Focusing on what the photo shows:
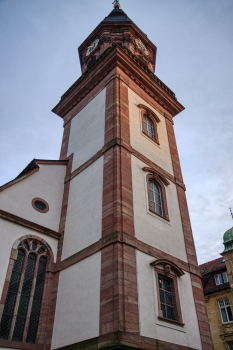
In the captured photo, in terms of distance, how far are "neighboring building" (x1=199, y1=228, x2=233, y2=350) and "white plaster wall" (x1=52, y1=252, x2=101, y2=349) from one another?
17.0 m

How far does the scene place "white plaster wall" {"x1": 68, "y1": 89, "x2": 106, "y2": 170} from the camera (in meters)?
16.1

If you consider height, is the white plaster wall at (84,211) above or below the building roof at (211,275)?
below

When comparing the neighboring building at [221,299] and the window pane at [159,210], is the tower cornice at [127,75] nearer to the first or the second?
the window pane at [159,210]

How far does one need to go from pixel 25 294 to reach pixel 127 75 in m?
12.3

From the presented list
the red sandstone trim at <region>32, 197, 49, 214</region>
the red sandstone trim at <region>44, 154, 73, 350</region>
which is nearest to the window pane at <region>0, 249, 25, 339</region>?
the red sandstone trim at <region>44, 154, 73, 350</region>

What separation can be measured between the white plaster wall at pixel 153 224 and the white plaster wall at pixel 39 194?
3.89 metres

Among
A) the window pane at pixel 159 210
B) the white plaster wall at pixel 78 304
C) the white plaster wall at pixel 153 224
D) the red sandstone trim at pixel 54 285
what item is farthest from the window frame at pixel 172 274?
the red sandstone trim at pixel 54 285

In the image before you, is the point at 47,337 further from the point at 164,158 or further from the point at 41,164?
the point at 164,158

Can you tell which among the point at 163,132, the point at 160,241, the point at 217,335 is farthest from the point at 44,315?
the point at 217,335

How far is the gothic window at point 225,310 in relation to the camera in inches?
994

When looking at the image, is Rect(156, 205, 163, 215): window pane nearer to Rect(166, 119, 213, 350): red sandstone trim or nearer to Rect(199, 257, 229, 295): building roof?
Rect(166, 119, 213, 350): red sandstone trim

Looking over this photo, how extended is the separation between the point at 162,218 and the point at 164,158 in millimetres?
4271

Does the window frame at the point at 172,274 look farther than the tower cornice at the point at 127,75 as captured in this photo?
No

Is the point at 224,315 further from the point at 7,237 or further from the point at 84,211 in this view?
the point at 7,237
